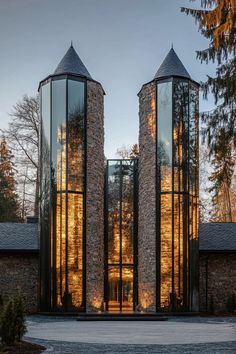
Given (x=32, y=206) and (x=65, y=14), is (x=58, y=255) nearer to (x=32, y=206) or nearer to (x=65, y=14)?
(x=65, y=14)

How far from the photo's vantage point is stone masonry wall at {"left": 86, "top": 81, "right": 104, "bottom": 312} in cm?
2031

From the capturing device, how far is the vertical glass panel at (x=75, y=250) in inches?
778

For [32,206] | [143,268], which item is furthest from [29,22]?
[32,206]

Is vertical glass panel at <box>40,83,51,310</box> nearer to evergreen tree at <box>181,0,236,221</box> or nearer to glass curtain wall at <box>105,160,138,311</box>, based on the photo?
glass curtain wall at <box>105,160,138,311</box>

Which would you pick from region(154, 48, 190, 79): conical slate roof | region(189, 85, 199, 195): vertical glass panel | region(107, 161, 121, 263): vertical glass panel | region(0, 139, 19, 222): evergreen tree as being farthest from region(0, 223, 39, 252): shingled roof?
region(0, 139, 19, 222): evergreen tree

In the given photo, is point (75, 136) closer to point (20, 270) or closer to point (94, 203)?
point (94, 203)

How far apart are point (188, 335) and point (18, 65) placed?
14464 mm

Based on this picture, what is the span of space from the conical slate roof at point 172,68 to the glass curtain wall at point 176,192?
1.21 feet

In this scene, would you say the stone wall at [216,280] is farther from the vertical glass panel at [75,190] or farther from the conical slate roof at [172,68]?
the conical slate roof at [172,68]

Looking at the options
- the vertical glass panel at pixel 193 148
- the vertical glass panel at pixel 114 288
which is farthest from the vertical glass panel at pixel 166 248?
the vertical glass panel at pixel 114 288

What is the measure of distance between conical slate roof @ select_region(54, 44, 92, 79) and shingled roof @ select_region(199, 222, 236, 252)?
8.41 metres

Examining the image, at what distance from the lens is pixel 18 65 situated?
74.4 ft

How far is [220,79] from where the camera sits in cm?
1219

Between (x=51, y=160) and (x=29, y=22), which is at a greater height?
(x=29, y=22)
